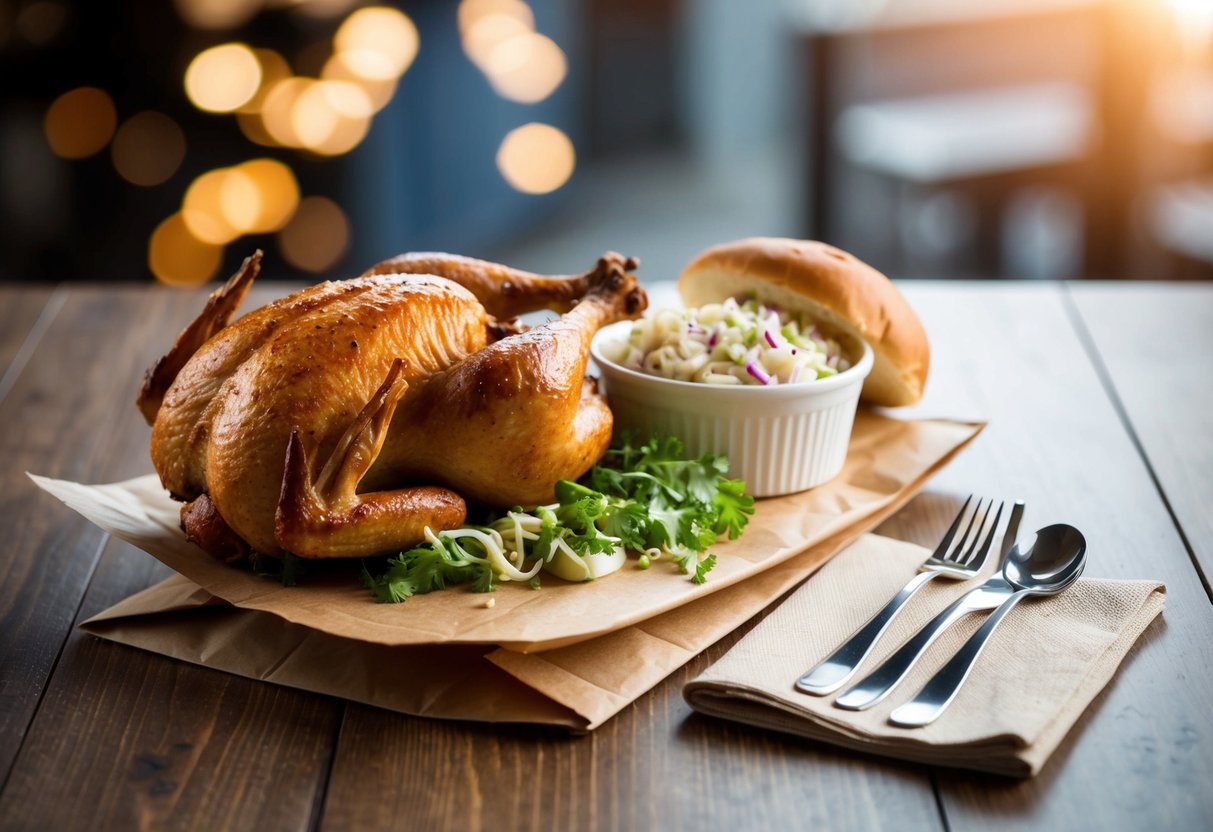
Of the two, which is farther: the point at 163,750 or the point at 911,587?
the point at 911,587

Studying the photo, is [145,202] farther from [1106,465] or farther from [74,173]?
[1106,465]

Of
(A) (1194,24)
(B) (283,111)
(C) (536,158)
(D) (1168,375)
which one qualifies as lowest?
(C) (536,158)

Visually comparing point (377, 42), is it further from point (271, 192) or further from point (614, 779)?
point (614, 779)

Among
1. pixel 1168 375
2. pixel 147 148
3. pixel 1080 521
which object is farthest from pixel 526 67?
pixel 1080 521

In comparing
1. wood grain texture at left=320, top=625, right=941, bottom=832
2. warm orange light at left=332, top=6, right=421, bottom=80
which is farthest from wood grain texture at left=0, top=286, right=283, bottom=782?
warm orange light at left=332, top=6, right=421, bottom=80

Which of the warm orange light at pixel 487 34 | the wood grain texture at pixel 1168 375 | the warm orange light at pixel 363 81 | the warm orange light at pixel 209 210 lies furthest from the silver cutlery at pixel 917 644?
the warm orange light at pixel 487 34

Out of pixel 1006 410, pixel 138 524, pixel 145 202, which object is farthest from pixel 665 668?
pixel 145 202

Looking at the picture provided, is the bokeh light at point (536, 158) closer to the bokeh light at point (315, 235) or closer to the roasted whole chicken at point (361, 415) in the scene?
the bokeh light at point (315, 235)
